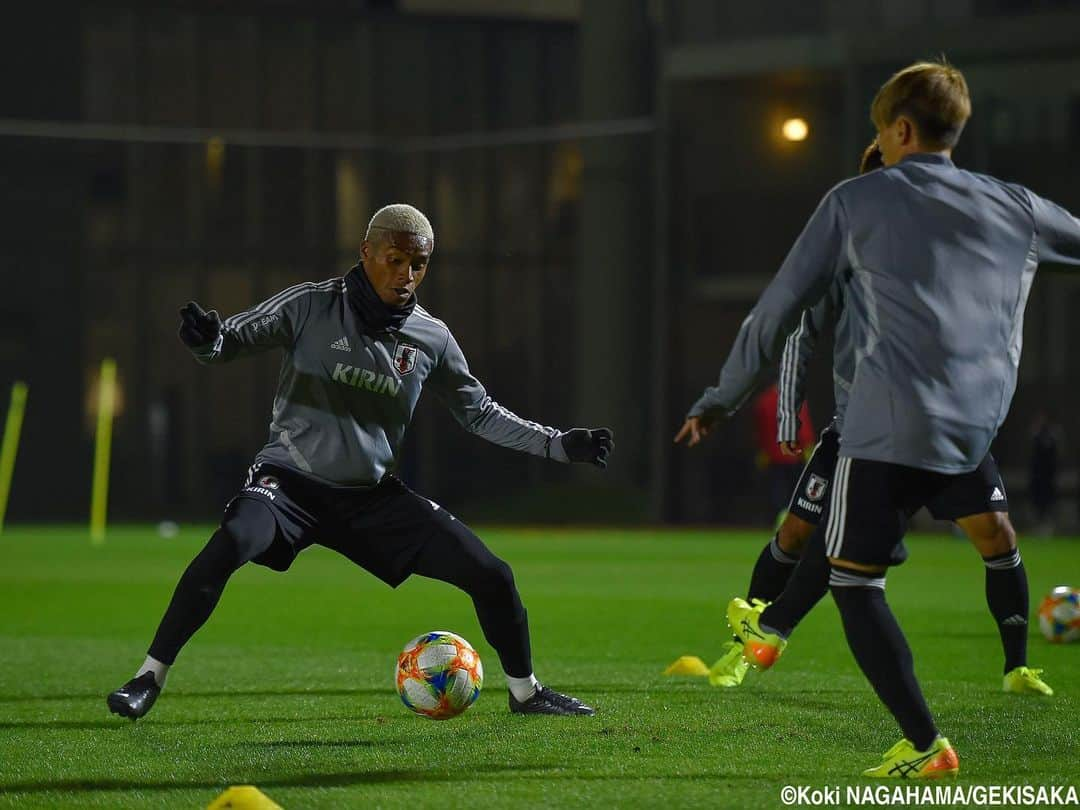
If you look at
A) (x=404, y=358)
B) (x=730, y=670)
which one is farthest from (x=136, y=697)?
(x=730, y=670)

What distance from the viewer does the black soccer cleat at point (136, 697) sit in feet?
22.4

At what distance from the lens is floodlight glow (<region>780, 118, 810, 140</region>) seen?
28812 mm

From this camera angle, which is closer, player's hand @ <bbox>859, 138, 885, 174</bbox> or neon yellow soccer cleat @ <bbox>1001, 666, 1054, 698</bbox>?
player's hand @ <bbox>859, 138, 885, 174</bbox>

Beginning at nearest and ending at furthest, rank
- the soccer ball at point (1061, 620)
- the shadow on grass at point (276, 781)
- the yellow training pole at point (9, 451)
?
the shadow on grass at point (276, 781) → the soccer ball at point (1061, 620) → the yellow training pole at point (9, 451)

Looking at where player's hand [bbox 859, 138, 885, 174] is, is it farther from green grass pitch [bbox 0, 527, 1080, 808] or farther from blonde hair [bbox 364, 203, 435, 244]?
green grass pitch [bbox 0, 527, 1080, 808]

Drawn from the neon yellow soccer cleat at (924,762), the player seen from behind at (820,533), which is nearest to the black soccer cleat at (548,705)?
the player seen from behind at (820,533)

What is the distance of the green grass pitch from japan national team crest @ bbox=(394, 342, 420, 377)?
142cm

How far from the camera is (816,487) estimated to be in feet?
26.4

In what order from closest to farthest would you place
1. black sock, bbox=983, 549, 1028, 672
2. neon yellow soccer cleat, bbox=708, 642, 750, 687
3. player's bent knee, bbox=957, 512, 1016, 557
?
player's bent knee, bbox=957, 512, 1016, 557, black sock, bbox=983, 549, 1028, 672, neon yellow soccer cleat, bbox=708, 642, 750, 687

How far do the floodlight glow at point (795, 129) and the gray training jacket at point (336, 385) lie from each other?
73.3ft

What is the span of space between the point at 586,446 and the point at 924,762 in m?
2.02

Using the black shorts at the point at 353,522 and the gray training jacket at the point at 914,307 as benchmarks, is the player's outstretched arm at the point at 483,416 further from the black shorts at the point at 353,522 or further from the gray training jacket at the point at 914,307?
the gray training jacket at the point at 914,307

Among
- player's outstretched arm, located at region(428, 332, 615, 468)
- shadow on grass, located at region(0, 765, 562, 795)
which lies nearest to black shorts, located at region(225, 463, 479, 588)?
player's outstretched arm, located at region(428, 332, 615, 468)

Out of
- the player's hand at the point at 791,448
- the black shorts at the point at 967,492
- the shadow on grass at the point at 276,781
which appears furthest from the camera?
the player's hand at the point at 791,448
